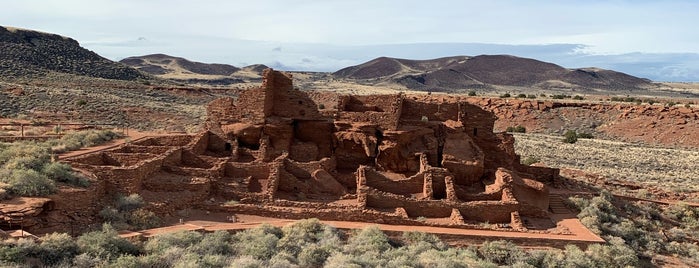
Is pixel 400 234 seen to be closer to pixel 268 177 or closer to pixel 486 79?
pixel 268 177

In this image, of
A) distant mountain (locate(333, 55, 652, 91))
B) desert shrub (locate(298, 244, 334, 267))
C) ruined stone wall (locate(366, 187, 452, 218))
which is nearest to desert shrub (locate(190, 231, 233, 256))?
desert shrub (locate(298, 244, 334, 267))

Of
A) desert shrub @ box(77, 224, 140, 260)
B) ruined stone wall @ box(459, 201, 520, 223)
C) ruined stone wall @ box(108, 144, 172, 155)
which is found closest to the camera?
desert shrub @ box(77, 224, 140, 260)

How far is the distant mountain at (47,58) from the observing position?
153ft

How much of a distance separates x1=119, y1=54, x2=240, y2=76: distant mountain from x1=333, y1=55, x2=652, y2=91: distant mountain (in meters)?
31.3

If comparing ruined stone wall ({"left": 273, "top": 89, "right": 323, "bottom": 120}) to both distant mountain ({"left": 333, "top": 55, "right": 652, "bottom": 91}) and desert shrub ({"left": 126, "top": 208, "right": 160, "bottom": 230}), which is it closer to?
desert shrub ({"left": 126, "top": 208, "right": 160, "bottom": 230})

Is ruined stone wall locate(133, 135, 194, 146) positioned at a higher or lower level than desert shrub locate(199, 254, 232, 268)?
higher

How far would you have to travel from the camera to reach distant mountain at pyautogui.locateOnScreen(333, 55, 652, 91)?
110000 millimetres

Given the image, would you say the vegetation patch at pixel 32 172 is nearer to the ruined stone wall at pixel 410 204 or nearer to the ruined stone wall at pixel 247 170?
the ruined stone wall at pixel 247 170

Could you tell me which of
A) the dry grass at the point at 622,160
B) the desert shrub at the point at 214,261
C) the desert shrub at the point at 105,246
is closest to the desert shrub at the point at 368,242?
the desert shrub at the point at 214,261

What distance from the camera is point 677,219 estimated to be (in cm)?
1891

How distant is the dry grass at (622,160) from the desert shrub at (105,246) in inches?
886

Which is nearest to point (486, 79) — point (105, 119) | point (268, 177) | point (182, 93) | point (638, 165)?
point (182, 93)

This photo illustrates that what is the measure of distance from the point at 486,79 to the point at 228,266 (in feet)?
389

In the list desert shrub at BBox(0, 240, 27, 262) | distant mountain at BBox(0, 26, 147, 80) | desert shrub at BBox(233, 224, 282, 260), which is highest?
distant mountain at BBox(0, 26, 147, 80)
